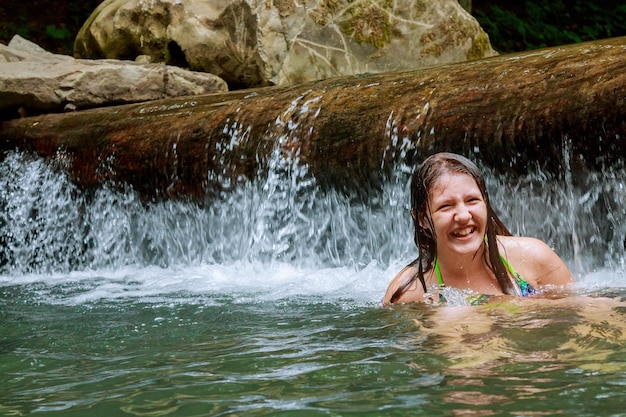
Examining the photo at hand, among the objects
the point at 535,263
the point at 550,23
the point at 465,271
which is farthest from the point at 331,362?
the point at 550,23

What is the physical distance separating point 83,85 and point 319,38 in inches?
97.7

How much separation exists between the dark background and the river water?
8.69 metres

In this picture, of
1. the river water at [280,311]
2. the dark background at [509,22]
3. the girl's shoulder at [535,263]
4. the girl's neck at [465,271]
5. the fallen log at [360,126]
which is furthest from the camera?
the dark background at [509,22]

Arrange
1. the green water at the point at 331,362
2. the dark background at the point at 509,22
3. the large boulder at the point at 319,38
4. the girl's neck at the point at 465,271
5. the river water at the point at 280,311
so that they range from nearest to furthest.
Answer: the green water at the point at 331,362, the river water at the point at 280,311, the girl's neck at the point at 465,271, the large boulder at the point at 319,38, the dark background at the point at 509,22

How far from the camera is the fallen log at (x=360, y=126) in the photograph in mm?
5047

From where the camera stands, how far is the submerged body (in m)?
3.63

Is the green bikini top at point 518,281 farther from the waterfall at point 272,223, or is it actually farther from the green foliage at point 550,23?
the green foliage at point 550,23

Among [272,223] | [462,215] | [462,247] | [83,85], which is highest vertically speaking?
[83,85]

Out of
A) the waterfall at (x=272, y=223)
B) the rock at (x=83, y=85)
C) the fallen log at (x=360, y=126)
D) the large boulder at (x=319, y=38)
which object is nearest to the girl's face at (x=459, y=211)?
the waterfall at (x=272, y=223)

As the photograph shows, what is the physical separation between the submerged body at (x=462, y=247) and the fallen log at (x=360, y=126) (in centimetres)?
124

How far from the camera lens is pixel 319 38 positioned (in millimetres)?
Answer: 9531

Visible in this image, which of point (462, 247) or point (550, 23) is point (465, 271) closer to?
point (462, 247)

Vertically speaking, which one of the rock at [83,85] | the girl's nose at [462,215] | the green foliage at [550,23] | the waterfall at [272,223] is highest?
the green foliage at [550,23]

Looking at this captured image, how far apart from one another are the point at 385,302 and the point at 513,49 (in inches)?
501
